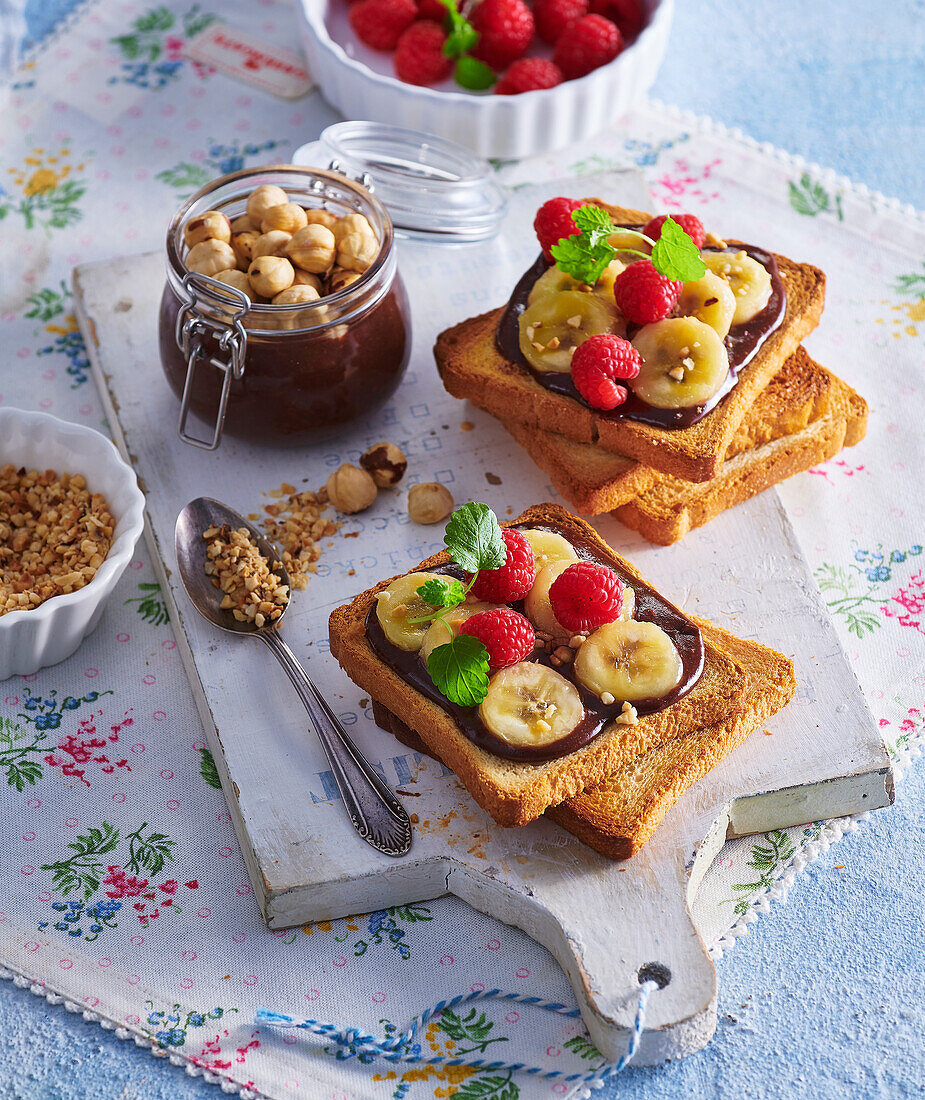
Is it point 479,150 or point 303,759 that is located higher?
point 479,150

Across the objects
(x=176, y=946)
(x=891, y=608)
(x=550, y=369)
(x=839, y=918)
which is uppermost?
(x=550, y=369)

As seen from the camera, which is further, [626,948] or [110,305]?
[110,305]

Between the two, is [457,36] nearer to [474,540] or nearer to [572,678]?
[474,540]

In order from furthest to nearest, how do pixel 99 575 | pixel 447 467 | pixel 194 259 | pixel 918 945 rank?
pixel 447 467 → pixel 194 259 → pixel 99 575 → pixel 918 945

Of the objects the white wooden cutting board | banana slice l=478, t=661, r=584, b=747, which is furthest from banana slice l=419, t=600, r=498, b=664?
the white wooden cutting board

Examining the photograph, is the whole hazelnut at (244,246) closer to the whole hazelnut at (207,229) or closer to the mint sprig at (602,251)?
the whole hazelnut at (207,229)

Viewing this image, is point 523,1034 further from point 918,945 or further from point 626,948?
point 918,945

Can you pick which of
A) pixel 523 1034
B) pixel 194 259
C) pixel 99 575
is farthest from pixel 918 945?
pixel 194 259

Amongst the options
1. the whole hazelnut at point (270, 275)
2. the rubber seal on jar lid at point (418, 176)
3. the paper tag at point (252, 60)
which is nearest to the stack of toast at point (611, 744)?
the whole hazelnut at point (270, 275)
